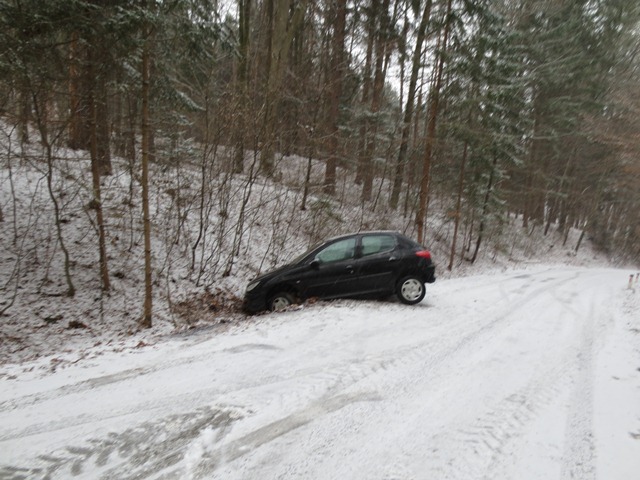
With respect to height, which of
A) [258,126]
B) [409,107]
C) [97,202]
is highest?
[409,107]

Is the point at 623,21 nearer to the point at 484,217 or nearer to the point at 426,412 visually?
the point at 484,217

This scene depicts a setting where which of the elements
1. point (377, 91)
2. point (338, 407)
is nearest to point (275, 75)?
point (377, 91)

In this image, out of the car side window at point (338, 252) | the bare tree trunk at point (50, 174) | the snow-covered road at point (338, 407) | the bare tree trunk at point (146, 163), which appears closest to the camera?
the snow-covered road at point (338, 407)

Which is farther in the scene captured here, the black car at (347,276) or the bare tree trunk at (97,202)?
the bare tree trunk at (97,202)

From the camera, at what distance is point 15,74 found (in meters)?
7.13

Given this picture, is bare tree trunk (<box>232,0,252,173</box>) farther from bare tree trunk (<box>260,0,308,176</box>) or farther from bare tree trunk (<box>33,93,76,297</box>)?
bare tree trunk (<box>33,93,76,297</box>)

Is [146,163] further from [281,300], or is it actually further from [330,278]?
[330,278]

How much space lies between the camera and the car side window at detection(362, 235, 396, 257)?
8.20 meters

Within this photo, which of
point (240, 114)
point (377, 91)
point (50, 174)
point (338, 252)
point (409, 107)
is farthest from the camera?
point (377, 91)

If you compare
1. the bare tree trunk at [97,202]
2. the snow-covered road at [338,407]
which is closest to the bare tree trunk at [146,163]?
the bare tree trunk at [97,202]

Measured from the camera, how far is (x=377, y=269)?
807 cm

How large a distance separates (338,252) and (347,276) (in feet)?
1.83

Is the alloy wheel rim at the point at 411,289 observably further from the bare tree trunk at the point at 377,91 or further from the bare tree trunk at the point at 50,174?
the bare tree trunk at the point at 377,91

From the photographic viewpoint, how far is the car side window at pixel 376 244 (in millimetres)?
8195
